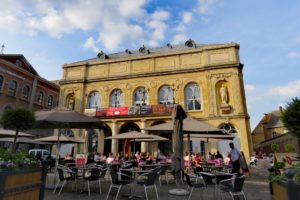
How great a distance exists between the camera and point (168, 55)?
23344mm

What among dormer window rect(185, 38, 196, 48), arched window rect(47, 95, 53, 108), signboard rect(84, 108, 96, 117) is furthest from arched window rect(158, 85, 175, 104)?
arched window rect(47, 95, 53, 108)

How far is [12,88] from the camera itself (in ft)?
82.0

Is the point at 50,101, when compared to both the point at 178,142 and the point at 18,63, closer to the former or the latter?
the point at 18,63

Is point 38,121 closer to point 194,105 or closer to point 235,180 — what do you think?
point 235,180

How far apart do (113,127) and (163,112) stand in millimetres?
5342

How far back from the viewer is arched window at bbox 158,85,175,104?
879 inches

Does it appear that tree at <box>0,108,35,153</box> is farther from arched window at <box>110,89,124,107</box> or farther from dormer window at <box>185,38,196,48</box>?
dormer window at <box>185,38,196,48</box>

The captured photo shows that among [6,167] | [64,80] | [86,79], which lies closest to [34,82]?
[64,80]

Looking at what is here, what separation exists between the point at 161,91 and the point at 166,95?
0.72 meters

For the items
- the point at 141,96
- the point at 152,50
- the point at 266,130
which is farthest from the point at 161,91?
the point at 266,130

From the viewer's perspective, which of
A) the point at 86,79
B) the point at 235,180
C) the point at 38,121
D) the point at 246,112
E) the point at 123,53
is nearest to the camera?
the point at 235,180

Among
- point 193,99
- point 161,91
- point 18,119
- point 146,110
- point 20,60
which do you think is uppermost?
point 20,60

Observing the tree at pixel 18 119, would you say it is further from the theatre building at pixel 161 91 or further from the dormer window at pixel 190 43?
the dormer window at pixel 190 43

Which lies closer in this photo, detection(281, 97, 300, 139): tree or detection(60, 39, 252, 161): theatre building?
detection(281, 97, 300, 139): tree
